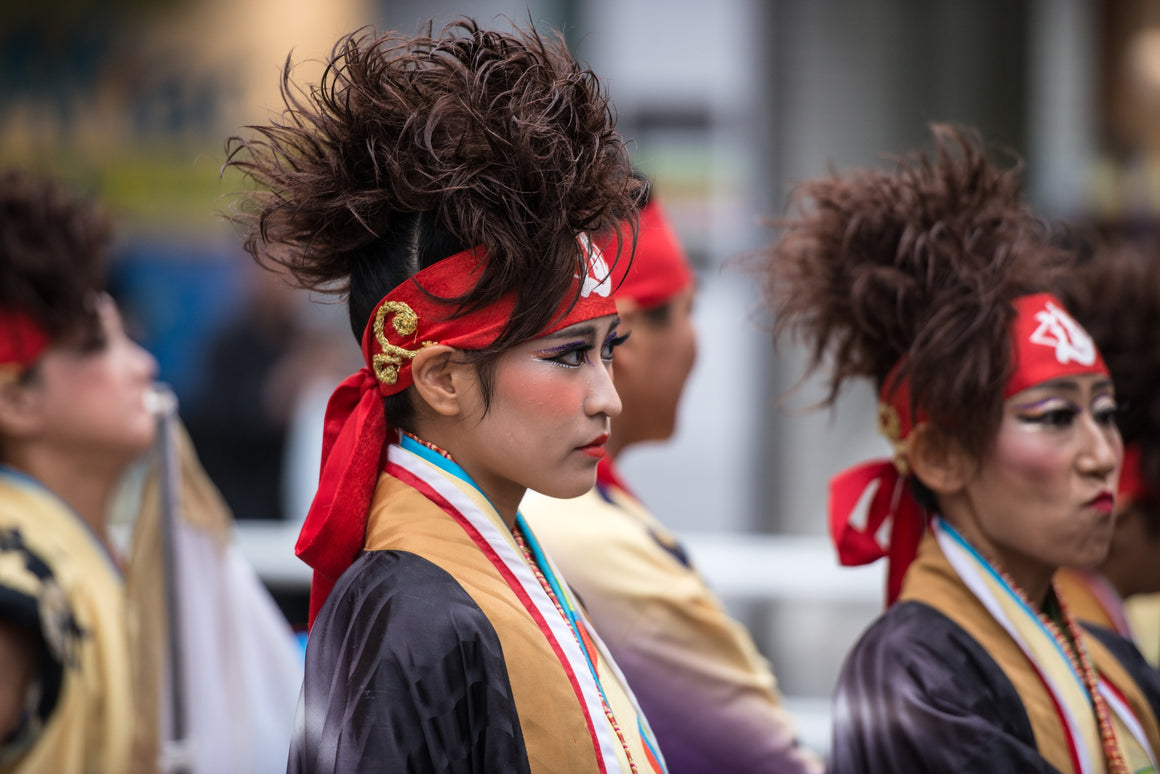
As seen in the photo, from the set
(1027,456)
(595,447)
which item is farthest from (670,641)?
(595,447)

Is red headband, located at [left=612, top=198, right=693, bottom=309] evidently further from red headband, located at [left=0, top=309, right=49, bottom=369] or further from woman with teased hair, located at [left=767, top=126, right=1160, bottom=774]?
red headband, located at [left=0, top=309, right=49, bottom=369]

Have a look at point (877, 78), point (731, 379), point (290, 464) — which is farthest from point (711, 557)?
point (877, 78)

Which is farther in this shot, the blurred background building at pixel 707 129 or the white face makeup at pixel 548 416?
the blurred background building at pixel 707 129

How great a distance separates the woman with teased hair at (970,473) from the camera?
208cm

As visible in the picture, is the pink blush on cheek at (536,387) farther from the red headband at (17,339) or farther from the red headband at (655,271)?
the red headband at (17,339)

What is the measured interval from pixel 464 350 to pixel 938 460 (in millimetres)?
1013

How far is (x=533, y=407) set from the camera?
164 centimetres

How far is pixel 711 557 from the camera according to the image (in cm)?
420

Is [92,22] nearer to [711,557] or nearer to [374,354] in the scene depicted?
[711,557]

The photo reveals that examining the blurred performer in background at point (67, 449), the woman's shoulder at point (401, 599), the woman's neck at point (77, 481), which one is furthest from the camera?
the woman's neck at point (77, 481)

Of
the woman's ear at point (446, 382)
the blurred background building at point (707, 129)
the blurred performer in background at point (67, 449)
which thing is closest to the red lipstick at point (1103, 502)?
the woman's ear at point (446, 382)

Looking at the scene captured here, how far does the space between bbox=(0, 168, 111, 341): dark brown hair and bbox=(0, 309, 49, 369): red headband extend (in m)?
0.02

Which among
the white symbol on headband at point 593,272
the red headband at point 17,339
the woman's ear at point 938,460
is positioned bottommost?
the woman's ear at point 938,460

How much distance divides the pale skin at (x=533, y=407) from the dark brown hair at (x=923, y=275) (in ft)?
2.47
